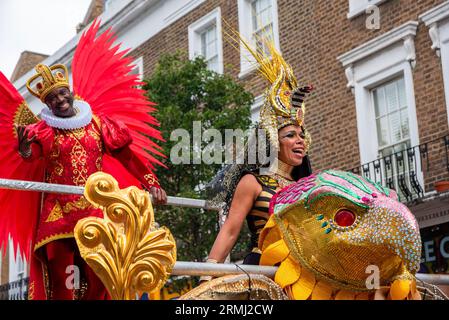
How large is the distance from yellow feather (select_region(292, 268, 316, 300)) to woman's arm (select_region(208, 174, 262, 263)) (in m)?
0.54

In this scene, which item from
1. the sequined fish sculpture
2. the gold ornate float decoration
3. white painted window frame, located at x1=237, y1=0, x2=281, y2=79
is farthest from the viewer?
white painted window frame, located at x1=237, y1=0, x2=281, y2=79

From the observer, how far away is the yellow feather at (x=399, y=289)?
3.21m

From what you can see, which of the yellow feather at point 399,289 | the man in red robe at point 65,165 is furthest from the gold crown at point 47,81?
the yellow feather at point 399,289

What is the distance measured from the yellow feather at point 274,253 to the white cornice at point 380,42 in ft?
30.8

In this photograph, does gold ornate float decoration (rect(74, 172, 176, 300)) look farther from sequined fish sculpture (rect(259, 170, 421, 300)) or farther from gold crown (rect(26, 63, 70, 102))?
gold crown (rect(26, 63, 70, 102))

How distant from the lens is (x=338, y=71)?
1365 cm

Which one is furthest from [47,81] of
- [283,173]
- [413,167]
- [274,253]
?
[413,167]

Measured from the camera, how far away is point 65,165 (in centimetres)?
422

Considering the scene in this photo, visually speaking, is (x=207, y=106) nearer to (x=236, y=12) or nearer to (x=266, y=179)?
(x=236, y=12)

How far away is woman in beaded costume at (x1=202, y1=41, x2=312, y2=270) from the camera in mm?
3988

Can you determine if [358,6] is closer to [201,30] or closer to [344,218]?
[201,30]

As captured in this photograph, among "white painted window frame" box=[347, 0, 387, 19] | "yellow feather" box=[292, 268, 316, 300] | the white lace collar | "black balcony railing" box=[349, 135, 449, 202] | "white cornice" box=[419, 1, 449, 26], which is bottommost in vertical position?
"yellow feather" box=[292, 268, 316, 300]

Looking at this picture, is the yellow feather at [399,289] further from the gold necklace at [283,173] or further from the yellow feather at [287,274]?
the gold necklace at [283,173]

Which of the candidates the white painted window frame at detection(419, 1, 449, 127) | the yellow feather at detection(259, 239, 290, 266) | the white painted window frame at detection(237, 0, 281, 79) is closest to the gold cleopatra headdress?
the yellow feather at detection(259, 239, 290, 266)
